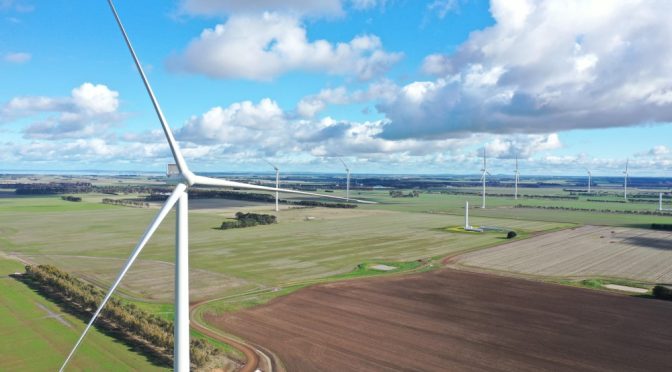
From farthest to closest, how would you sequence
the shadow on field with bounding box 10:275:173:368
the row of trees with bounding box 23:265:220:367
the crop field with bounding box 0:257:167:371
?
1. the row of trees with bounding box 23:265:220:367
2. the shadow on field with bounding box 10:275:173:368
3. the crop field with bounding box 0:257:167:371

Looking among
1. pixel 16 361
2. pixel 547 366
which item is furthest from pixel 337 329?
pixel 16 361

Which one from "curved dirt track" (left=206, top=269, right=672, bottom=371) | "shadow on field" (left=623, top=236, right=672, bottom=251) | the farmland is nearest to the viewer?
"curved dirt track" (left=206, top=269, right=672, bottom=371)

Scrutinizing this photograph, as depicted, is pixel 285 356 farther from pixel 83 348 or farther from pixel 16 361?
pixel 16 361

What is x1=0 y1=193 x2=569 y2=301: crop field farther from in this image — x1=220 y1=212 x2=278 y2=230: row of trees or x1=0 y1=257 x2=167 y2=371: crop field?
x1=0 y1=257 x2=167 y2=371: crop field

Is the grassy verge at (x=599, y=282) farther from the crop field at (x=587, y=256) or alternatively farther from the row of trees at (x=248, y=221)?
the row of trees at (x=248, y=221)

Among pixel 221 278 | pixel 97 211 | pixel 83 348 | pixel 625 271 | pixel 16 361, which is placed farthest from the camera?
pixel 97 211

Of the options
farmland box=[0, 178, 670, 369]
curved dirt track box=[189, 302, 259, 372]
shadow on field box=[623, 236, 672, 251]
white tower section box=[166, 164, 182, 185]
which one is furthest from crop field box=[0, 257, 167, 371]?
shadow on field box=[623, 236, 672, 251]

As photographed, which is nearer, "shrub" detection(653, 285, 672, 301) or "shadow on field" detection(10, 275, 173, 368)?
"shadow on field" detection(10, 275, 173, 368)

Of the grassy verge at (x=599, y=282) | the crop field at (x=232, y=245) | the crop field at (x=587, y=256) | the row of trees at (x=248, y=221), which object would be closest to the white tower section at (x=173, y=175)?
the crop field at (x=232, y=245)
